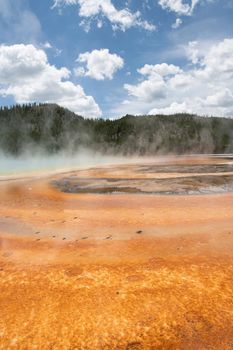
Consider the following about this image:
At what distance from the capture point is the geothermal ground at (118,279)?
346 cm

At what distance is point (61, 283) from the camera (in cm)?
479

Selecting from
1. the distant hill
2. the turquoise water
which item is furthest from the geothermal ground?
the distant hill

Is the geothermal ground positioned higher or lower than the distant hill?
lower

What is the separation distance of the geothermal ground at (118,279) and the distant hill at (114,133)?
71.4 m

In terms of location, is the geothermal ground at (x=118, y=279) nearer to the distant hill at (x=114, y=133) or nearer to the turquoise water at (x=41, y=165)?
the turquoise water at (x=41, y=165)

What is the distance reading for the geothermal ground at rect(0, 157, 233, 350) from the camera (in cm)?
346

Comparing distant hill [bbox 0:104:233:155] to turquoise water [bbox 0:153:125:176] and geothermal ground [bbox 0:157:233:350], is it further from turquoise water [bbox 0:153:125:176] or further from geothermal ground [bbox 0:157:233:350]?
geothermal ground [bbox 0:157:233:350]

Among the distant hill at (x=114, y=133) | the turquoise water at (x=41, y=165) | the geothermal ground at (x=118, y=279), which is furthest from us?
the distant hill at (x=114, y=133)

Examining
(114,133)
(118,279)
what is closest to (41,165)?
(118,279)

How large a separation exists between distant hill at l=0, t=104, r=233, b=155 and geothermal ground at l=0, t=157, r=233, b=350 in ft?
234

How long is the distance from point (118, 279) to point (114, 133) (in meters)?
90.9

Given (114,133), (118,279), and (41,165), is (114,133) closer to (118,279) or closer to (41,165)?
(41,165)

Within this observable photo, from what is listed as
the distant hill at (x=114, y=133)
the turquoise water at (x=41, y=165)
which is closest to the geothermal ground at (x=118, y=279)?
the turquoise water at (x=41, y=165)

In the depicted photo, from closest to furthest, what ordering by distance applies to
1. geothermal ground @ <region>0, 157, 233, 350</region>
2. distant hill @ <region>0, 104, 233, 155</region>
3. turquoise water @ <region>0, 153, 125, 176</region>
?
geothermal ground @ <region>0, 157, 233, 350</region>
turquoise water @ <region>0, 153, 125, 176</region>
distant hill @ <region>0, 104, 233, 155</region>
